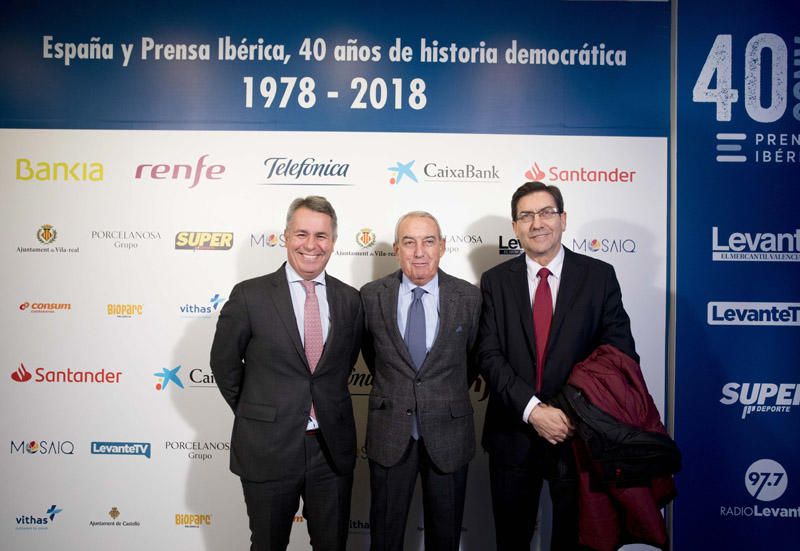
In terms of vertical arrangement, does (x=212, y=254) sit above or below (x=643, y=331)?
above

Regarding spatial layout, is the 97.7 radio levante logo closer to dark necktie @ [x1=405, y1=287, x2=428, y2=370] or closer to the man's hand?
the man's hand

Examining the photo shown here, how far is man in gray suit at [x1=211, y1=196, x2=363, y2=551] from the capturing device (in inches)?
73.3

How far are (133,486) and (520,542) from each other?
7.51 ft

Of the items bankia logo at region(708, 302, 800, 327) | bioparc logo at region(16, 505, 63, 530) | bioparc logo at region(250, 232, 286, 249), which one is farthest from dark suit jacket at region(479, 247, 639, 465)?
bioparc logo at region(16, 505, 63, 530)

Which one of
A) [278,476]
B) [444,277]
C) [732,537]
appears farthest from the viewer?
[732,537]

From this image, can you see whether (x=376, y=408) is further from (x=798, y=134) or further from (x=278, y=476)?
(x=798, y=134)

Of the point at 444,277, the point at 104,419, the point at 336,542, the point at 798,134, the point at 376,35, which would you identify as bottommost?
the point at 336,542

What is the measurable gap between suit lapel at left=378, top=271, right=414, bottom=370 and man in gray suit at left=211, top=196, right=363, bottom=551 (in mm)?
154

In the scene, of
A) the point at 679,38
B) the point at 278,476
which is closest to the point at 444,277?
the point at 278,476

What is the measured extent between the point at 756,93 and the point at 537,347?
87.8 inches

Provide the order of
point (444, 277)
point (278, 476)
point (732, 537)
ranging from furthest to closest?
point (732, 537)
point (444, 277)
point (278, 476)

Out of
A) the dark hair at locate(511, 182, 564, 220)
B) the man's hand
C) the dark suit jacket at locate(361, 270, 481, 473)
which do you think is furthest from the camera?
the dark hair at locate(511, 182, 564, 220)

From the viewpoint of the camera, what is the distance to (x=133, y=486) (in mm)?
2783

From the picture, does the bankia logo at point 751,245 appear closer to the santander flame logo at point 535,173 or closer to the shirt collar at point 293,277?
the santander flame logo at point 535,173
